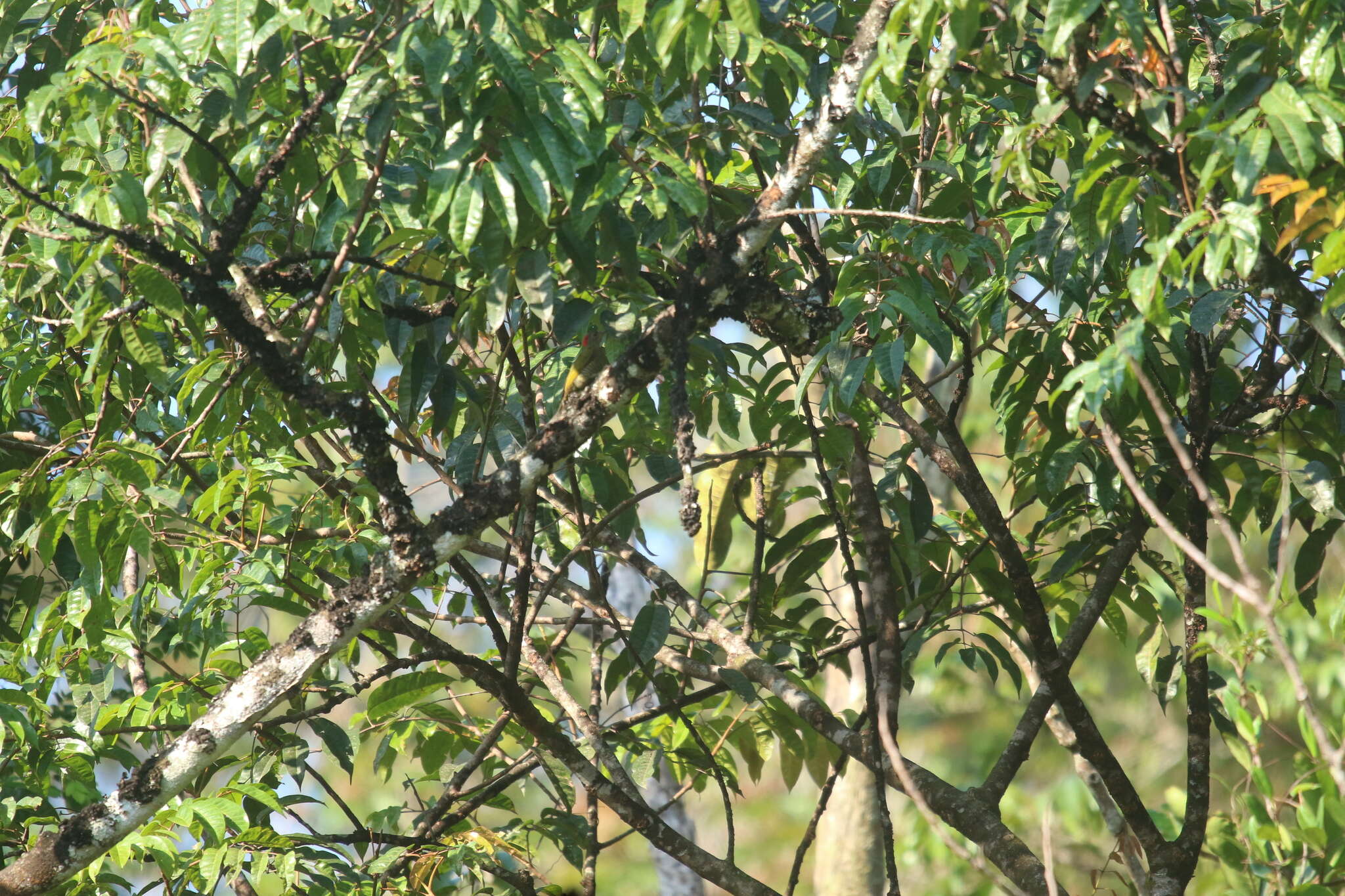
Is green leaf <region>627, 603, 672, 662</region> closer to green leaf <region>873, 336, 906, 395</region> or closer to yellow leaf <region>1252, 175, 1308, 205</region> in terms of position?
green leaf <region>873, 336, 906, 395</region>

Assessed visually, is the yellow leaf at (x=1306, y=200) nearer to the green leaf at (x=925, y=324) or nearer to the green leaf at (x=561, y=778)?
the green leaf at (x=925, y=324)

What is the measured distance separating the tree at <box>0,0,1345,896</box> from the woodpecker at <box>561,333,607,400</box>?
0.10m

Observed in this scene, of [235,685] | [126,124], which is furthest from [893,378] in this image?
[126,124]

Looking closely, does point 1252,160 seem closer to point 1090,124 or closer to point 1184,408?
point 1090,124

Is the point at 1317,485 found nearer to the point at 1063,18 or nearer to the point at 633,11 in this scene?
the point at 1063,18

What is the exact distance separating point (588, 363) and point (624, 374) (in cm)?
32

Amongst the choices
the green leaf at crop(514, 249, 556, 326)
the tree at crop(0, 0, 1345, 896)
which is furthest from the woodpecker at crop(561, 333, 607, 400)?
the green leaf at crop(514, 249, 556, 326)

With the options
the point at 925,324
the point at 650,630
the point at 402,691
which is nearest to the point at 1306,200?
the point at 925,324

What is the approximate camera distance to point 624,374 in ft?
5.98

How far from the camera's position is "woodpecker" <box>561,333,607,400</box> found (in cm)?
209

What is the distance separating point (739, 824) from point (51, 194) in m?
9.63

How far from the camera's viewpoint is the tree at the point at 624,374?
165 cm

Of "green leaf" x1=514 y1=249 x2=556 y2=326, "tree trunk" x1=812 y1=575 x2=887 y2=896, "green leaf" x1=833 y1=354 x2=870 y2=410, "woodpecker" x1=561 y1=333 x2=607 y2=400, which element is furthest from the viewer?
"tree trunk" x1=812 y1=575 x2=887 y2=896

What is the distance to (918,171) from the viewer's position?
93.1 inches
